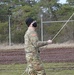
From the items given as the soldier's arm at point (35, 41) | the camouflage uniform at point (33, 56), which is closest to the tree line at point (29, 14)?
the camouflage uniform at point (33, 56)

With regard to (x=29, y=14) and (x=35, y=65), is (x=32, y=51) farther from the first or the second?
(x=29, y=14)

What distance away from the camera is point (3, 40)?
30500mm

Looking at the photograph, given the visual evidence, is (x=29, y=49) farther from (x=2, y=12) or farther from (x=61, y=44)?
(x=2, y=12)

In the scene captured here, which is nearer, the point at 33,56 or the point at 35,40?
the point at 35,40

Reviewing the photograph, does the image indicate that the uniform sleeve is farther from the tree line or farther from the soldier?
the tree line

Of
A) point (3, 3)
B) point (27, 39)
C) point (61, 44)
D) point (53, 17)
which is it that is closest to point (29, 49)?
point (27, 39)

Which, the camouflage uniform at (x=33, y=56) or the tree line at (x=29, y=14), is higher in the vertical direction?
the camouflage uniform at (x=33, y=56)

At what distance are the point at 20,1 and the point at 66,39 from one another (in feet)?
36.5

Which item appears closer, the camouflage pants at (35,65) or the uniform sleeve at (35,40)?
the uniform sleeve at (35,40)

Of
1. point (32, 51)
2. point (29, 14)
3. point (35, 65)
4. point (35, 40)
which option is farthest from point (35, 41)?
point (29, 14)

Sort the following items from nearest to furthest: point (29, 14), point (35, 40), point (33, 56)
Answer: point (35, 40) → point (33, 56) → point (29, 14)

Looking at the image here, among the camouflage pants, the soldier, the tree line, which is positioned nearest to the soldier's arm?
the soldier

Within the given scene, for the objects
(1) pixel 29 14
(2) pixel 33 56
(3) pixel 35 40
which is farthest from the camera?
(1) pixel 29 14

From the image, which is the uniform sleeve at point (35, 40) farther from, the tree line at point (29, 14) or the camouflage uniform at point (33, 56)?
the tree line at point (29, 14)
